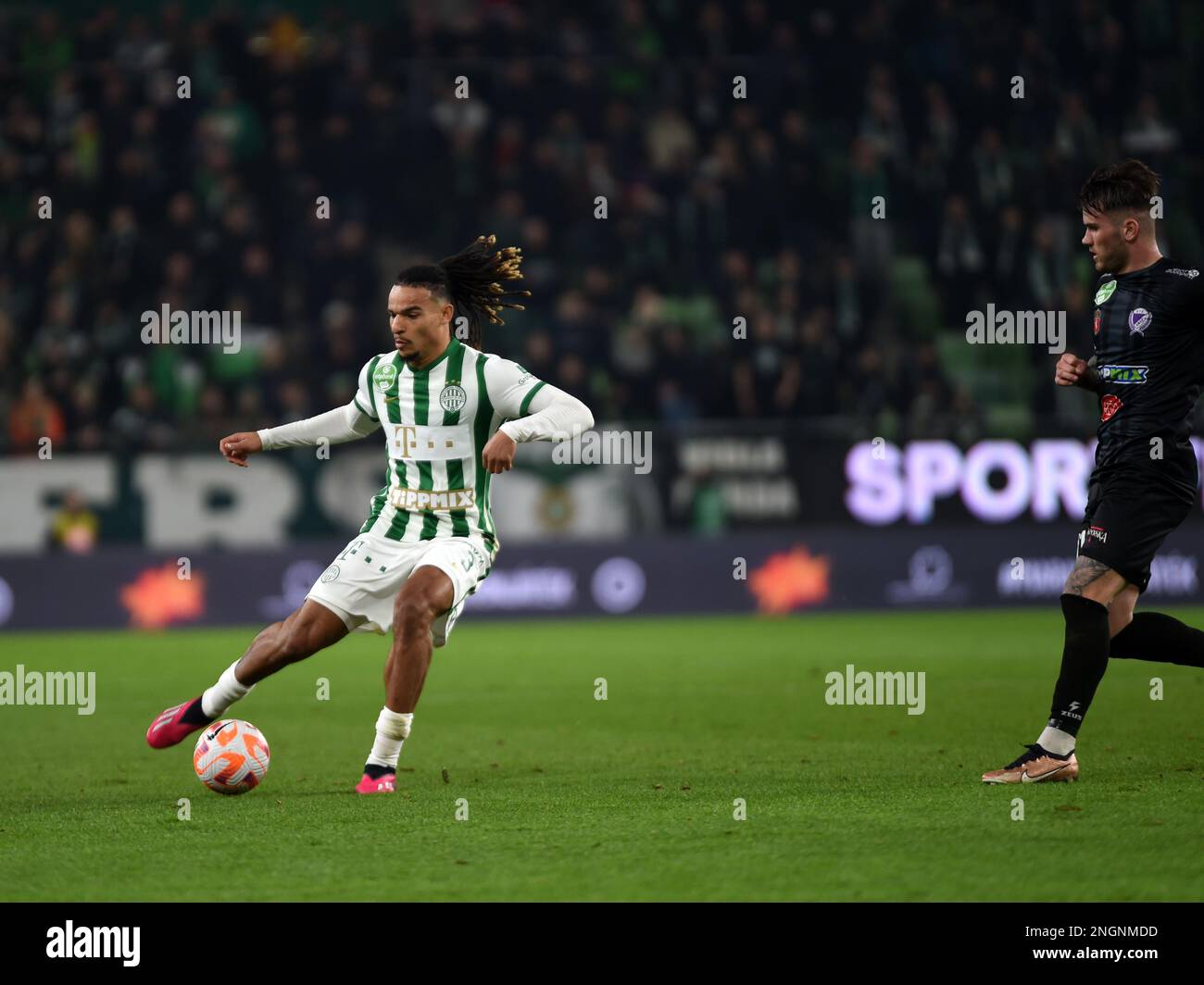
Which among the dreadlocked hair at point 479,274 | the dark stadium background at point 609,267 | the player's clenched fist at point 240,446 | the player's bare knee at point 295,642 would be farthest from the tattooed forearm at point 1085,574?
the dark stadium background at point 609,267

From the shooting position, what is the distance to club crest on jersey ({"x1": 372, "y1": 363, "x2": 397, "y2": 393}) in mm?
7297

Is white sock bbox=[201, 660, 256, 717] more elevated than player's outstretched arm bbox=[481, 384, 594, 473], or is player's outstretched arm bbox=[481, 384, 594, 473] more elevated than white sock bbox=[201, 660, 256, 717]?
player's outstretched arm bbox=[481, 384, 594, 473]

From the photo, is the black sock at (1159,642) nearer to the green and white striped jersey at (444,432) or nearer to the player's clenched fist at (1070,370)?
the player's clenched fist at (1070,370)

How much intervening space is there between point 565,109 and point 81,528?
814 centimetres

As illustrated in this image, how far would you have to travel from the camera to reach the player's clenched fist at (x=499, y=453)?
654 cm

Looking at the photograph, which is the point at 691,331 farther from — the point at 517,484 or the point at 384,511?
the point at 384,511

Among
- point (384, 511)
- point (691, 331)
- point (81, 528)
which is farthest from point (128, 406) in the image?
point (384, 511)

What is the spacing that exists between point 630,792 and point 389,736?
37.6 inches

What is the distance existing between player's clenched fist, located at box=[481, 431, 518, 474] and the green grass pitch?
1.25 metres

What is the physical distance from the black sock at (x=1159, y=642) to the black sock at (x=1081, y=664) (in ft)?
1.21

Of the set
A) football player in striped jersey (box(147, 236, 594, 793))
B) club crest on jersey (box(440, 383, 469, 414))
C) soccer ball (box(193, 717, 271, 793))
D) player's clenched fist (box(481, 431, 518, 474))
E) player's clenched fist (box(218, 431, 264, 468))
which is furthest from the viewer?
player's clenched fist (box(218, 431, 264, 468))

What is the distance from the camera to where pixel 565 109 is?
20.9 m

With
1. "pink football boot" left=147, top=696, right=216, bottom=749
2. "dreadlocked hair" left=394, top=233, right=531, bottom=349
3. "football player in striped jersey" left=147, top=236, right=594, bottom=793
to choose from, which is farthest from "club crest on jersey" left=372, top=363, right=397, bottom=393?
"pink football boot" left=147, top=696, right=216, bottom=749

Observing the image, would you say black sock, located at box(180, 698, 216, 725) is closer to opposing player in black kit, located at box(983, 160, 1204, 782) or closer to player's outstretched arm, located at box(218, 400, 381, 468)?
player's outstretched arm, located at box(218, 400, 381, 468)
